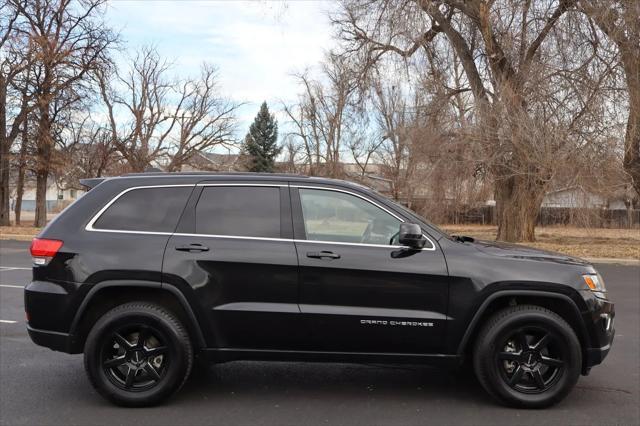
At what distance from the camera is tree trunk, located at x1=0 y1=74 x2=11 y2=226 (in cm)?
2845

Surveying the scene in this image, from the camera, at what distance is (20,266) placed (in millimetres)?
13023

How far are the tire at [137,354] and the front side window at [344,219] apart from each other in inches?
53.5

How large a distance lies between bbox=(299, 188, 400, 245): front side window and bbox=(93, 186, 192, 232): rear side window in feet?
3.45

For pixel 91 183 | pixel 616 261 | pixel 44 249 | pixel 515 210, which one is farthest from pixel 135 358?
pixel 515 210

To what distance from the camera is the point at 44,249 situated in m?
4.30

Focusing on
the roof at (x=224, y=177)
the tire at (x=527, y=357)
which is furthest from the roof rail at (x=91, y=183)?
the tire at (x=527, y=357)

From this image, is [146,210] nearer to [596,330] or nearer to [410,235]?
[410,235]

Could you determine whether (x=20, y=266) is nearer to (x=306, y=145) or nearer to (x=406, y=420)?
(x=406, y=420)

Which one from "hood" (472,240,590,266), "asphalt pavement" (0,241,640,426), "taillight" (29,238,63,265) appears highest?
"hood" (472,240,590,266)

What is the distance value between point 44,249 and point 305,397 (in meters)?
2.43

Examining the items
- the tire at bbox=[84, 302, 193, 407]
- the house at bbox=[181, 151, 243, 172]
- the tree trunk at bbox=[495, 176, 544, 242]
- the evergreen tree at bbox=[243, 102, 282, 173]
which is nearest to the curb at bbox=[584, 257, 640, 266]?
the tree trunk at bbox=[495, 176, 544, 242]

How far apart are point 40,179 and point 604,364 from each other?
1225 inches

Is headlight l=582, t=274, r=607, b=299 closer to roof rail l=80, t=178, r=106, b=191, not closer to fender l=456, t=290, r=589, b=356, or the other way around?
fender l=456, t=290, r=589, b=356

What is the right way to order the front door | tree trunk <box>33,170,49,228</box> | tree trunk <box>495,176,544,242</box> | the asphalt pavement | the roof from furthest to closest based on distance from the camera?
tree trunk <box>33,170,49,228</box> < tree trunk <box>495,176,544,242</box> < the roof < the front door < the asphalt pavement
